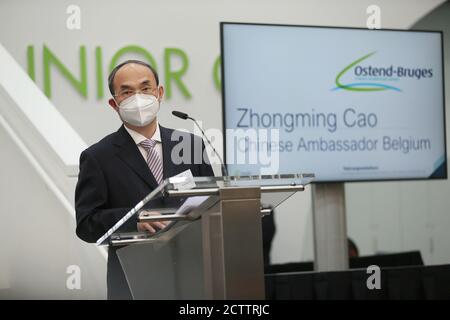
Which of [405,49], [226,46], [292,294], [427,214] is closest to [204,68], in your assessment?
[226,46]

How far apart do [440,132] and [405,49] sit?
572mm

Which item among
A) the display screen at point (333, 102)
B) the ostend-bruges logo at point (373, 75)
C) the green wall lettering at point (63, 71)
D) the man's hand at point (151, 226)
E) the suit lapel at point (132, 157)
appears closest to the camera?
the man's hand at point (151, 226)

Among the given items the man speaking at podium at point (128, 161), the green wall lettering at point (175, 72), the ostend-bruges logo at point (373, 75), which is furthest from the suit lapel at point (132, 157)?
the green wall lettering at point (175, 72)

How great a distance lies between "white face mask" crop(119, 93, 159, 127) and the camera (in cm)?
254

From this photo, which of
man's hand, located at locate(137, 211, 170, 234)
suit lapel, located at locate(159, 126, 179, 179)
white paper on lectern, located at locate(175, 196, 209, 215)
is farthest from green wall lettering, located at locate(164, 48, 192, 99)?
white paper on lectern, located at locate(175, 196, 209, 215)

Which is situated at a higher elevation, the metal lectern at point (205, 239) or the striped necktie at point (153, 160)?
the striped necktie at point (153, 160)

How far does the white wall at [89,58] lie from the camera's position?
470 cm

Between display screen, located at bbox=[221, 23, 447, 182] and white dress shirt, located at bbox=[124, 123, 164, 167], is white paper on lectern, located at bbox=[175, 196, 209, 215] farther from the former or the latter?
display screen, located at bbox=[221, 23, 447, 182]

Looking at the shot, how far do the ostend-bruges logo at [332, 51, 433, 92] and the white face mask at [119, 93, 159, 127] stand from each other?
1.88 metres

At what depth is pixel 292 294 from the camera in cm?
367

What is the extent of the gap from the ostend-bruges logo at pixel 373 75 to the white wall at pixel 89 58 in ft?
3.75

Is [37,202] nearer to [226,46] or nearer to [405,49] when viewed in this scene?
[226,46]

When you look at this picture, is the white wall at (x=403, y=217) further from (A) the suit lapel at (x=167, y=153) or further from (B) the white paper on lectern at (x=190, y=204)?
(B) the white paper on lectern at (x=190, y=204)

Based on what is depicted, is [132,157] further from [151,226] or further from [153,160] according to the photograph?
[151,226]
